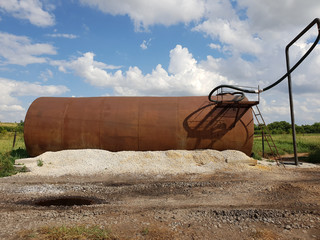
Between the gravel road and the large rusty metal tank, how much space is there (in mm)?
2156

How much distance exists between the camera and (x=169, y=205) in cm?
699

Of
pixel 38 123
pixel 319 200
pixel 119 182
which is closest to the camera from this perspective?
pixel 319 200

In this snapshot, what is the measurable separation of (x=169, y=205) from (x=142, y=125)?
24.8 ft

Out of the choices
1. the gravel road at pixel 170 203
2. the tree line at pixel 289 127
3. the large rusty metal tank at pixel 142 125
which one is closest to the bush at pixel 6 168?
the gravel road at pixel 170 203

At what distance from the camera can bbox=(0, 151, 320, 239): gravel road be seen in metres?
5.25

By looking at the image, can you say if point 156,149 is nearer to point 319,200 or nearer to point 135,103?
point 135,103

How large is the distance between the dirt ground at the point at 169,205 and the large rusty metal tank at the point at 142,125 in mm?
3218

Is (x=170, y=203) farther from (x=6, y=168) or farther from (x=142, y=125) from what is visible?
(x=6, y=168)

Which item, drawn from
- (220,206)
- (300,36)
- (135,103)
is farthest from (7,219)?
(300,36)

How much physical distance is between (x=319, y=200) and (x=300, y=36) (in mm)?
11352

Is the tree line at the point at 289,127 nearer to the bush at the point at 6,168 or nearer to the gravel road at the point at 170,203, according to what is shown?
the gravel road at the point at 170,203

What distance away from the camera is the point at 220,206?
6797 millimetres

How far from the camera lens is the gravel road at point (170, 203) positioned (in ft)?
17.2

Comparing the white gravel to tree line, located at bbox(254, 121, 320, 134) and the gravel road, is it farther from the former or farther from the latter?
tree line, located at bbox(254, 121, 320, 134)
